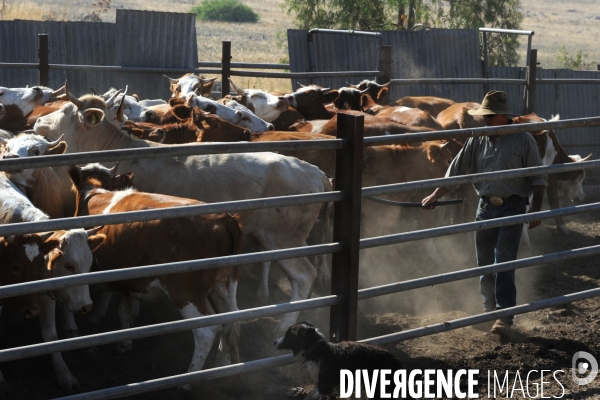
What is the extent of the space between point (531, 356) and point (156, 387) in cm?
284

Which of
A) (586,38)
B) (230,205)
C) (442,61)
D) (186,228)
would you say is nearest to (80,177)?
(186,228)

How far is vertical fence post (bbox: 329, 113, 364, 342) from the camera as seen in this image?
451 cm

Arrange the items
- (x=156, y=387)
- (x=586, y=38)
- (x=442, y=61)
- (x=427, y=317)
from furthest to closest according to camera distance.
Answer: (x=586, y=38), (x=442, y=61), (x=427, y=317), (x=156, y=387)

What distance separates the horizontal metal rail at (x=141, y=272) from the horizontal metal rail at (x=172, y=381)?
56 centimetres

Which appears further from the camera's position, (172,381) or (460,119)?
(460,119)

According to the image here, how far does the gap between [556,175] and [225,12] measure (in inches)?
1944

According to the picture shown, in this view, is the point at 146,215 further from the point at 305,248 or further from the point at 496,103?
the point at 496,103

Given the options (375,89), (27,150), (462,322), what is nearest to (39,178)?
(27,150)

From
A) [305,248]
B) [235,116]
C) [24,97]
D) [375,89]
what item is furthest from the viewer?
[375,89]

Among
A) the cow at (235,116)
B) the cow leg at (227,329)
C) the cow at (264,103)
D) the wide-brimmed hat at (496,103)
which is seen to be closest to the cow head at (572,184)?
the cow at (264,103)

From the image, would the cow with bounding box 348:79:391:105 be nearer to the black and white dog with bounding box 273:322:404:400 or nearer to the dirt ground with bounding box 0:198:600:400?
the dirt ground with bounding box 0:198:600:400

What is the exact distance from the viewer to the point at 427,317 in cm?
689

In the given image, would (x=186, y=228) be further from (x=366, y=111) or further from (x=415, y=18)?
(x=415, y=18)

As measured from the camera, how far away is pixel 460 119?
34.4ft
